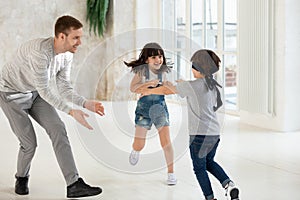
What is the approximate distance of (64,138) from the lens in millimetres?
3342

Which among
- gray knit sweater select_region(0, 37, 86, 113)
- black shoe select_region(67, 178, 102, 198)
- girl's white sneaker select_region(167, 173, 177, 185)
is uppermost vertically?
gray knit sweater select_region(0, 37, 86, 113)

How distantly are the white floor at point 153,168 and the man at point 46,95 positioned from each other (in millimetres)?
220

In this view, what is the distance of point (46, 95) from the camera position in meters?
3.18

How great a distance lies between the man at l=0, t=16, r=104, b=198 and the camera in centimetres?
321

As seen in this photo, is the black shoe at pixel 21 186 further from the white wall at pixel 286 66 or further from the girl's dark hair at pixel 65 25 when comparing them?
the white wall at pixel 286 66

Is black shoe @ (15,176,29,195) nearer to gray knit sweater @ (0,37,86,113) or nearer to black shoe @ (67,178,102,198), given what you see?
black shoe @ (67,178,102,198)

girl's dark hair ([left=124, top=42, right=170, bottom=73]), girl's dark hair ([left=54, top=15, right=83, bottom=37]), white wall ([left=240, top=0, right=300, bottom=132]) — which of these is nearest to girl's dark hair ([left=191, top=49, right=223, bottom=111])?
girl's dark hair ([left=124, top=42, right=170, bottom=73])

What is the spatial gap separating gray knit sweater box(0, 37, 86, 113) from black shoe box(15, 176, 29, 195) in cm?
58

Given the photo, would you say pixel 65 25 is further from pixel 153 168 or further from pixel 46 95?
pixel 153 168

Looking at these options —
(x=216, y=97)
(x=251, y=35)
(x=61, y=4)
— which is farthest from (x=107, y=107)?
(x=216, y=97)

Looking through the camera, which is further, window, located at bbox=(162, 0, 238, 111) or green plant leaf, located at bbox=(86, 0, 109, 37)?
green plant leaf, located at bbox=(86, 0, 109, 37)

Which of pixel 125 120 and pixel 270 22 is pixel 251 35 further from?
pixel 125 120

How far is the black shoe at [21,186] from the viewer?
356 cm

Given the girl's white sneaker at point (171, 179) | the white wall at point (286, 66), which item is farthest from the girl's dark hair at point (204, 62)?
the white wall at point (286, 66)
